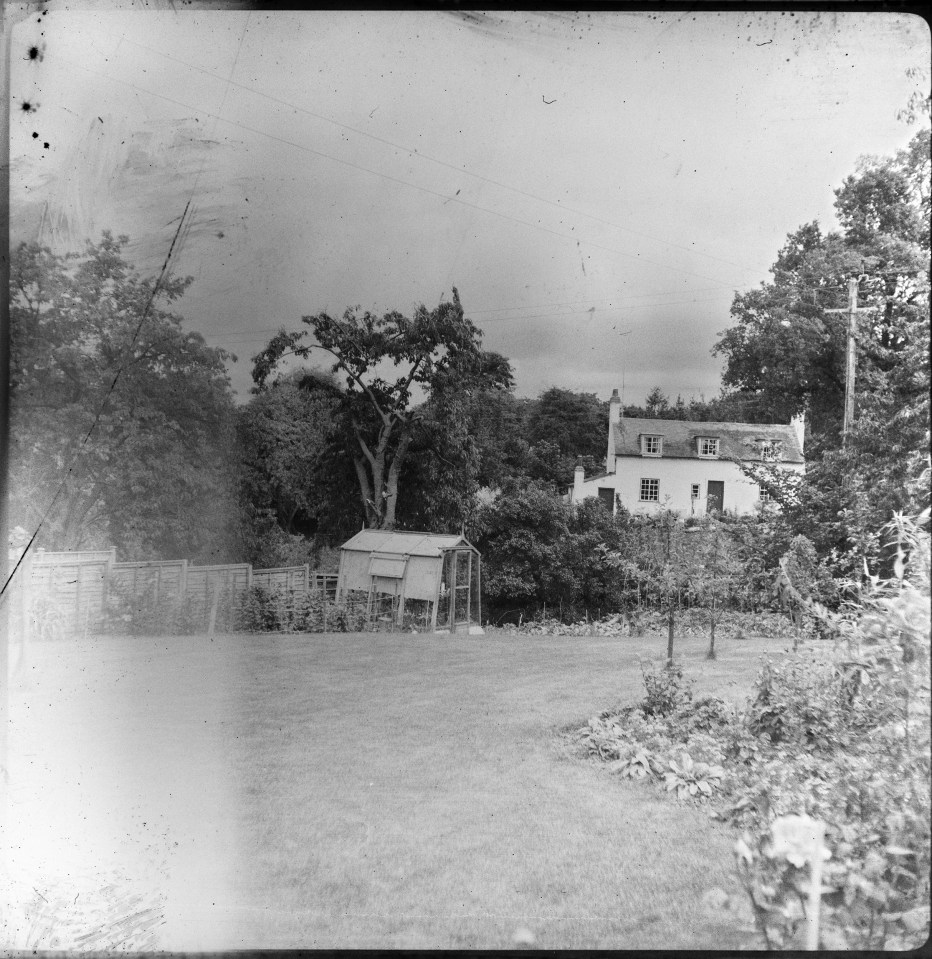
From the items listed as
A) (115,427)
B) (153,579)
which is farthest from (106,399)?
(153,579)

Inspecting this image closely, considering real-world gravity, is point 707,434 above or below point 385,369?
below

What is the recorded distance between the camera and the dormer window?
2447mm

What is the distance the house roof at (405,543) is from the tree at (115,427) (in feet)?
1.26

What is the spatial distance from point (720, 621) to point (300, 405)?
55.6 inches

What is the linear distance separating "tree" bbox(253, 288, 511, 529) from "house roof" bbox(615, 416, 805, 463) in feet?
1.32

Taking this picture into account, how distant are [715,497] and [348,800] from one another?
1382mm

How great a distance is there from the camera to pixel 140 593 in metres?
2.49

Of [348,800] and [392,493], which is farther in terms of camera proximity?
[392,493]

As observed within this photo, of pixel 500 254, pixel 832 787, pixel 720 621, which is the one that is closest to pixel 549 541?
pixel 720 621

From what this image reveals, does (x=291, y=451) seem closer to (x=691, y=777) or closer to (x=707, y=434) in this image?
(x=707, y=434)

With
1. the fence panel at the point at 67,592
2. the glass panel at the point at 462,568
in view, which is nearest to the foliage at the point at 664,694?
the glass panel at the point at 462,568

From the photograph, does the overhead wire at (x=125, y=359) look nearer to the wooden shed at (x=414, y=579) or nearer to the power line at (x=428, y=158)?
the power line at (x=428, y=158)

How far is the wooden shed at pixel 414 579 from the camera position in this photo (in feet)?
8.20

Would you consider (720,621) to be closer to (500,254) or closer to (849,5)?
(500,254)
